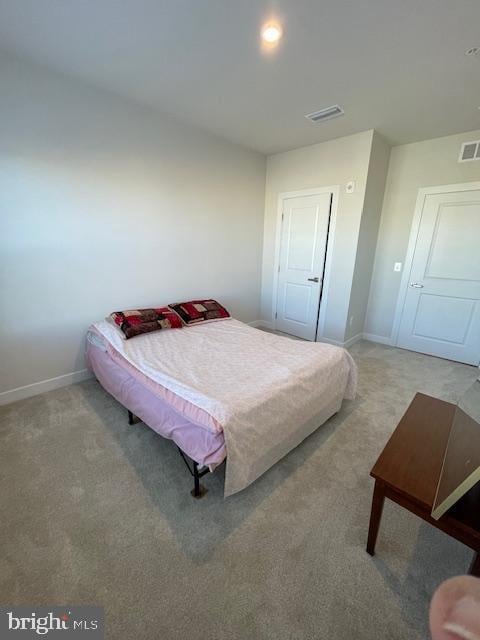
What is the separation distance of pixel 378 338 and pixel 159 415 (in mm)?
3471

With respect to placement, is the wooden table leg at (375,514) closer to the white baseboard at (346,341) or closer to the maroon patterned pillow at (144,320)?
the maroon patterned pillow at (144,320)

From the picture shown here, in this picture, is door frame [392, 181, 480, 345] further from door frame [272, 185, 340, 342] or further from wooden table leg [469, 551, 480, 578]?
wooden table leg [469, 551, 480, 578]

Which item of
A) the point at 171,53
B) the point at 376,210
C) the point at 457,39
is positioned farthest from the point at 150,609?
the point at 376,210

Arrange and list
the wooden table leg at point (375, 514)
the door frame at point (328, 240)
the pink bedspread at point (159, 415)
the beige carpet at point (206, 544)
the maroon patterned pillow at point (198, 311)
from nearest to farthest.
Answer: the beige carpet at point (206, 544)
the wooden table leg at point (375, 514)
the pink bedspread at point (159, 415)
the maroon patterned pillow at point (198, 311)
the door frame at point (328, 240)

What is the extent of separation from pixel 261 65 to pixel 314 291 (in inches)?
99.9

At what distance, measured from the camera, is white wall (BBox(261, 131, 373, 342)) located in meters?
3.13

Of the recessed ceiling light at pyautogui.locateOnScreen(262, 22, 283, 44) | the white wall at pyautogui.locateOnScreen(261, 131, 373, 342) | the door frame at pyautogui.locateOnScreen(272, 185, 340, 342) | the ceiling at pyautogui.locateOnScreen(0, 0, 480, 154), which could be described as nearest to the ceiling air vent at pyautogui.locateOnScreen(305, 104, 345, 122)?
the ceiling at pyautogui.locateOnScreen(0, 0, 480, 154)

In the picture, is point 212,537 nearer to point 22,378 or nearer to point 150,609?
point 150,609

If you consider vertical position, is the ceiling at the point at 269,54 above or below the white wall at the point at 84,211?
above

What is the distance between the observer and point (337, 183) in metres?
3.32

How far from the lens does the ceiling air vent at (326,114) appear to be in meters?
2.52

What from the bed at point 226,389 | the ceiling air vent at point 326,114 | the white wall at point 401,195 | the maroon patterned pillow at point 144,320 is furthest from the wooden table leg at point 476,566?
the white wall at point 401,195

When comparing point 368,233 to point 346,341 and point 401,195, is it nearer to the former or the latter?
point 401,195

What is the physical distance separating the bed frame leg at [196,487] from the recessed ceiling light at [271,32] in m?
2.57
